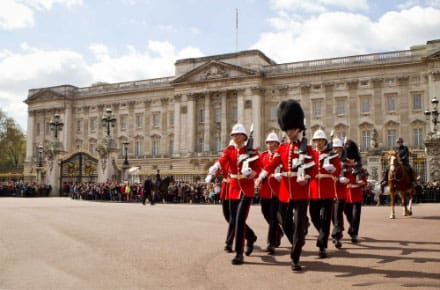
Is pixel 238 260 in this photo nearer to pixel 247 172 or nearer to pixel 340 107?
pixel 247 172

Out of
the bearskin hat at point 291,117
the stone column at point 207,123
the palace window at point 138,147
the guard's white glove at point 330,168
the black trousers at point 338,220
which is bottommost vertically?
the black trousers at point 338,220

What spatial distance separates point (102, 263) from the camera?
7.01 m

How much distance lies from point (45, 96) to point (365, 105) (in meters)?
44.8

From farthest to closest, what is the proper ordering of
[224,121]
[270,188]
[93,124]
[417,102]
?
[93,124] < [224,121] < [417,102] < [270,188]

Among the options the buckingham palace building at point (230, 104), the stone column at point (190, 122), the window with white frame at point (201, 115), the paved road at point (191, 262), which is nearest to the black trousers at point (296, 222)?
the paved road at point (191, 262)

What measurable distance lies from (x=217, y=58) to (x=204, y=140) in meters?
9.95

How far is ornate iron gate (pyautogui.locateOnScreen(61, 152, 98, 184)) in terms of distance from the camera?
33.3 m

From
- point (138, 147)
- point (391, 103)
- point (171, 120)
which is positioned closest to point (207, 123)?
point (171, 120)

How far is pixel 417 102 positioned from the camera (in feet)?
161

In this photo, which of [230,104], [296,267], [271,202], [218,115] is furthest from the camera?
[218,115]

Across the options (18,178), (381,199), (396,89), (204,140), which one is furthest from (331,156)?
(204,140)

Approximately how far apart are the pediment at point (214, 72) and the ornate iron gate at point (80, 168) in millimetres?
26738

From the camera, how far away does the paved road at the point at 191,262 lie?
5.75m

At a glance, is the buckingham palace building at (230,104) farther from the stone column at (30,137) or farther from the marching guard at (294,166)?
the marching guard at (294,166)
